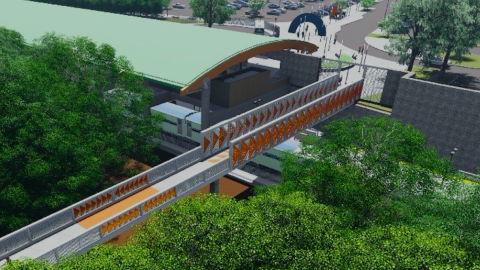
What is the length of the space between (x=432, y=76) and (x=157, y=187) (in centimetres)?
5138

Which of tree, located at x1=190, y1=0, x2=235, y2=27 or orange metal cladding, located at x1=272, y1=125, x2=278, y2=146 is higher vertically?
tree, located at x1=190, y1=0, x2=235, y2=27

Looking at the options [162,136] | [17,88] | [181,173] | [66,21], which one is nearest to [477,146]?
[181,173]

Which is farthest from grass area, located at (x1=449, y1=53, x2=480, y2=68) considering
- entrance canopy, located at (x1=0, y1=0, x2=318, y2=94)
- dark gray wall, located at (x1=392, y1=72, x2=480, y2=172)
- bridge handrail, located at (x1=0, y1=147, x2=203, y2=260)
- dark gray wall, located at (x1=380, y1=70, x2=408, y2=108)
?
bridge handrail, located at (x1=0, y1=147, x2=203, y2=260)

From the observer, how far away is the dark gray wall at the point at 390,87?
4000 cm

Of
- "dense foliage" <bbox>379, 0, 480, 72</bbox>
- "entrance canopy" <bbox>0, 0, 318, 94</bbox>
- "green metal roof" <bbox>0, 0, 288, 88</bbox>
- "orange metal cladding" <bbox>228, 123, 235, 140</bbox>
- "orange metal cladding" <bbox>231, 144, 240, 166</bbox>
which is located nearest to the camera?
"orange metal cladding" <bbox>231, 144, 240, 166</bbox>

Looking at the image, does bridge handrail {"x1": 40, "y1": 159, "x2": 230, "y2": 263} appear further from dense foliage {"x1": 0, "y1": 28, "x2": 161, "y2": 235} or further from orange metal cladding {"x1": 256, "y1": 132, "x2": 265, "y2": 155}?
dense foliage {"x1": 0, "y1": 28, "x2": 161, "y2": 235}

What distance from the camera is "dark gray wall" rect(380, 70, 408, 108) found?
131 feet

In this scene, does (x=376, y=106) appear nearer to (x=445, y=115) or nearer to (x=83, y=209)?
Answer: (x=445, y=115)

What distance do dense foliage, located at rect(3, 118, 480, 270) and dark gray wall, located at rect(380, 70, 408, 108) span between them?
73.7 feet

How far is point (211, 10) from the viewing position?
266 feet

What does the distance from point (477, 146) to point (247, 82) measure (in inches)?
896

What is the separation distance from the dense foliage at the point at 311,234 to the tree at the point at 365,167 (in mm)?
109

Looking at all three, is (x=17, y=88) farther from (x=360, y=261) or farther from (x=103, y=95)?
(x=360, y=261)

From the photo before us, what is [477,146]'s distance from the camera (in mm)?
34094
